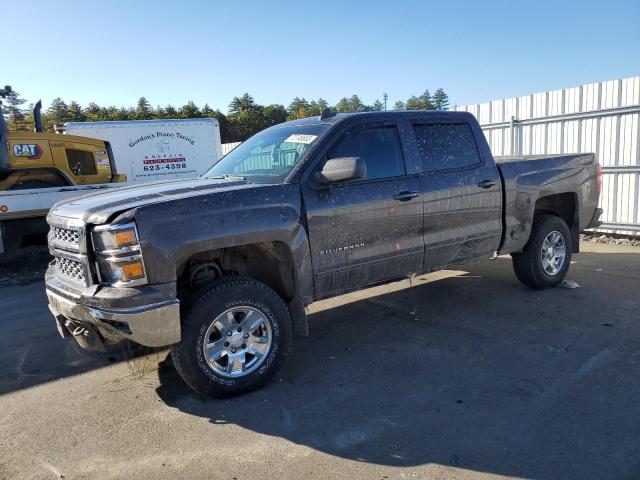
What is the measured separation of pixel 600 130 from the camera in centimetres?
958

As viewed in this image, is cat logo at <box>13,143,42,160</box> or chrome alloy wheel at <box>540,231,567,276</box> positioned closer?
chrome alloy wheel at <box>540,231,567,276</box>

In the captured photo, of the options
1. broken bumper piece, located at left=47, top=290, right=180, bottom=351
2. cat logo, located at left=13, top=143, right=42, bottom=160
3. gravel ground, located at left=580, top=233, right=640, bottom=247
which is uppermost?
cat logo, located at left=13, top=143, right=42, bottom=160

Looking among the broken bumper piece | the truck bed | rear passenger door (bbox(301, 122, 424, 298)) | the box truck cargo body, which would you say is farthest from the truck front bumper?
the box truck cargo body

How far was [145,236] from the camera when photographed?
330 cm

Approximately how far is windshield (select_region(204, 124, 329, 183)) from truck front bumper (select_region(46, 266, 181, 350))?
4.52 feet

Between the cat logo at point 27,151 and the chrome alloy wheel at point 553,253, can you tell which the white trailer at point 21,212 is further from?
the chrome alloy wheel at point 553,253

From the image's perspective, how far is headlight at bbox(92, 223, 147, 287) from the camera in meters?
3.28

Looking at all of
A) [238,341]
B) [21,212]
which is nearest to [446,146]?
[238,341]

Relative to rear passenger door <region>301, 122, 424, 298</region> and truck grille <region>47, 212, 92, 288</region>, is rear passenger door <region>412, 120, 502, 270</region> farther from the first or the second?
truck grille <region>47, 212, 92, 288</region>

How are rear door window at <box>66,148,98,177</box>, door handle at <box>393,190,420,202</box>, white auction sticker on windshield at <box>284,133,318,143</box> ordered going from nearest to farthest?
white auction sticker on windshield at <box>284,133,318,143</box>
door handle at <box>393,190,420,202</box>
rear door window at <box>66,148,98,177</box>

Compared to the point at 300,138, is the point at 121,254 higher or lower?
lower

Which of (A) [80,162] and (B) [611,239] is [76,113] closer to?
(A) [80,162]

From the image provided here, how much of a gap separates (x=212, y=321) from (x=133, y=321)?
0.55 metres

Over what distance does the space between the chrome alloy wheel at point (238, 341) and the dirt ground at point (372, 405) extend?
0.25 meters
